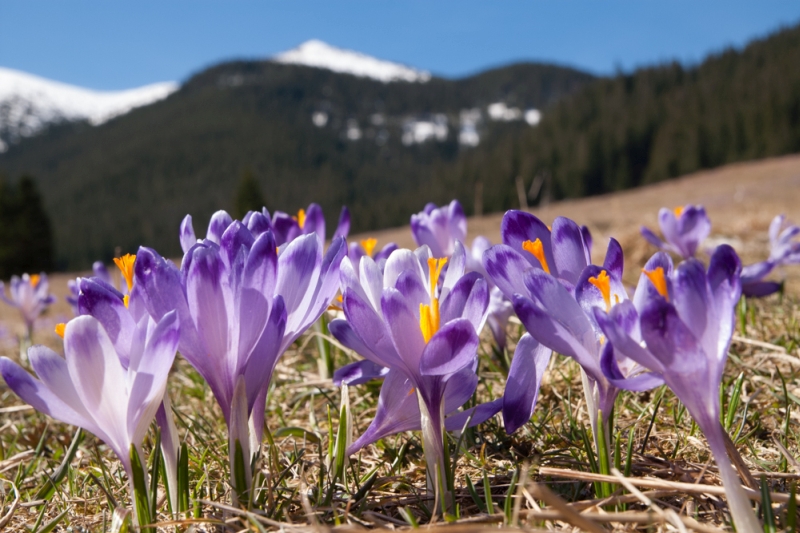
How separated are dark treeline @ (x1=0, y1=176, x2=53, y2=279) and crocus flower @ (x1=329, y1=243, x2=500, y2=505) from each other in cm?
3469

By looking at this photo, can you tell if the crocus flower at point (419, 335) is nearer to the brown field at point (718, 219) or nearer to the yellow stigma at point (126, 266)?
the yellow stigma at point (126, 266)

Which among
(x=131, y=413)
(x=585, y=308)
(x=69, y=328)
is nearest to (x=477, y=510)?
(x=585, y=308)

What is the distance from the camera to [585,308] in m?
0.85

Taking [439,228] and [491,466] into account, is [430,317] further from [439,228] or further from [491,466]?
[439,228]

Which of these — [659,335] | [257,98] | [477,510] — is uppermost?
[257,98]

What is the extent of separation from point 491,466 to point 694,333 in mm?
593

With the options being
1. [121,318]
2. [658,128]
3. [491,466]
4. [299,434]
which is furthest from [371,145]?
[121,318]

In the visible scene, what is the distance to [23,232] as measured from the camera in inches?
1248

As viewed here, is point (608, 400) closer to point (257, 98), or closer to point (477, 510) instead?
point (477, 510)

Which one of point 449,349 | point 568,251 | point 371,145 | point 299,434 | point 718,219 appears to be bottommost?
point 299,434

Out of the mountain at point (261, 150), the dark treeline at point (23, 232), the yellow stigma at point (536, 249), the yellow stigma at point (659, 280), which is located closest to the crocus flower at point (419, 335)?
the yellow stigma at point (536, 249)

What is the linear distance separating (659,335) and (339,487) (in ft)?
1.97

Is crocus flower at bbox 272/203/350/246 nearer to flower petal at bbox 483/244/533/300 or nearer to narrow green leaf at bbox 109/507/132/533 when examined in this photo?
flower petal at bbox 483/244/533/300

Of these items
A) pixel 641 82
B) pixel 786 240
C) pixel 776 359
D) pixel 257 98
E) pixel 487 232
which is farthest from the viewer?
pixel 257 98
